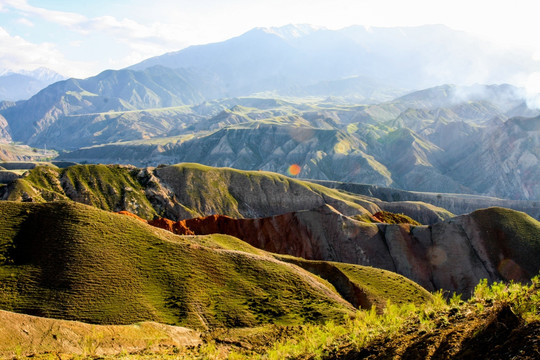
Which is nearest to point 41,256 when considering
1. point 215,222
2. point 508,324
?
point 508,324

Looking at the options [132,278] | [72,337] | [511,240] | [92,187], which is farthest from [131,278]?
[92,187]

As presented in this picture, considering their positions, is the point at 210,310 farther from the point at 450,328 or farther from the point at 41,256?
the point at 450,328

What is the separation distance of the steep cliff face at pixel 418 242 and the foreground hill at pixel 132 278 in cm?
4142

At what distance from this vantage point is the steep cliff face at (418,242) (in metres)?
89.0

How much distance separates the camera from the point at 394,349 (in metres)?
16.3

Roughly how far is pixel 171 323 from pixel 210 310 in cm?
468

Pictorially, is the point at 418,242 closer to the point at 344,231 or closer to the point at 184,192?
the point at 344,231

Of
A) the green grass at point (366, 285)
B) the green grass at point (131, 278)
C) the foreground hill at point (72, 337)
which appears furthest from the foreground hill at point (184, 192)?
the foreground hill at point (72, 337)

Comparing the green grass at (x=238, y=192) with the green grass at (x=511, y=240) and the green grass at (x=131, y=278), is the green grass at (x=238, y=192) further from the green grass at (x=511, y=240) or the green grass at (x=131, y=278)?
the green grass at (x=131, y=278)

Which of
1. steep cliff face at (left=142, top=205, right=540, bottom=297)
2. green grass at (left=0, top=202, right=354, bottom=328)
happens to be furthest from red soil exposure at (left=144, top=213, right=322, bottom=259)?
green grass at (left=0, top=202, right=354, bottom=328)

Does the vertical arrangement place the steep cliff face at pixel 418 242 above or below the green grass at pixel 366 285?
below

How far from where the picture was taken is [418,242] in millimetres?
97062

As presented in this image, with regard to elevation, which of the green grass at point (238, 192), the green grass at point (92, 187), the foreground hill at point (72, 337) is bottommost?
the green grass at point (238, 192)

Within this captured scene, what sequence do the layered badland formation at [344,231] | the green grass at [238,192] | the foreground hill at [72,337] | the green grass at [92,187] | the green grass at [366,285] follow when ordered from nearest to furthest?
the foreground hill at [72,337], the green grass at [366,285], the layered badland formation at [344,231], the green grass at [92,187], the green grass at [238,192]
